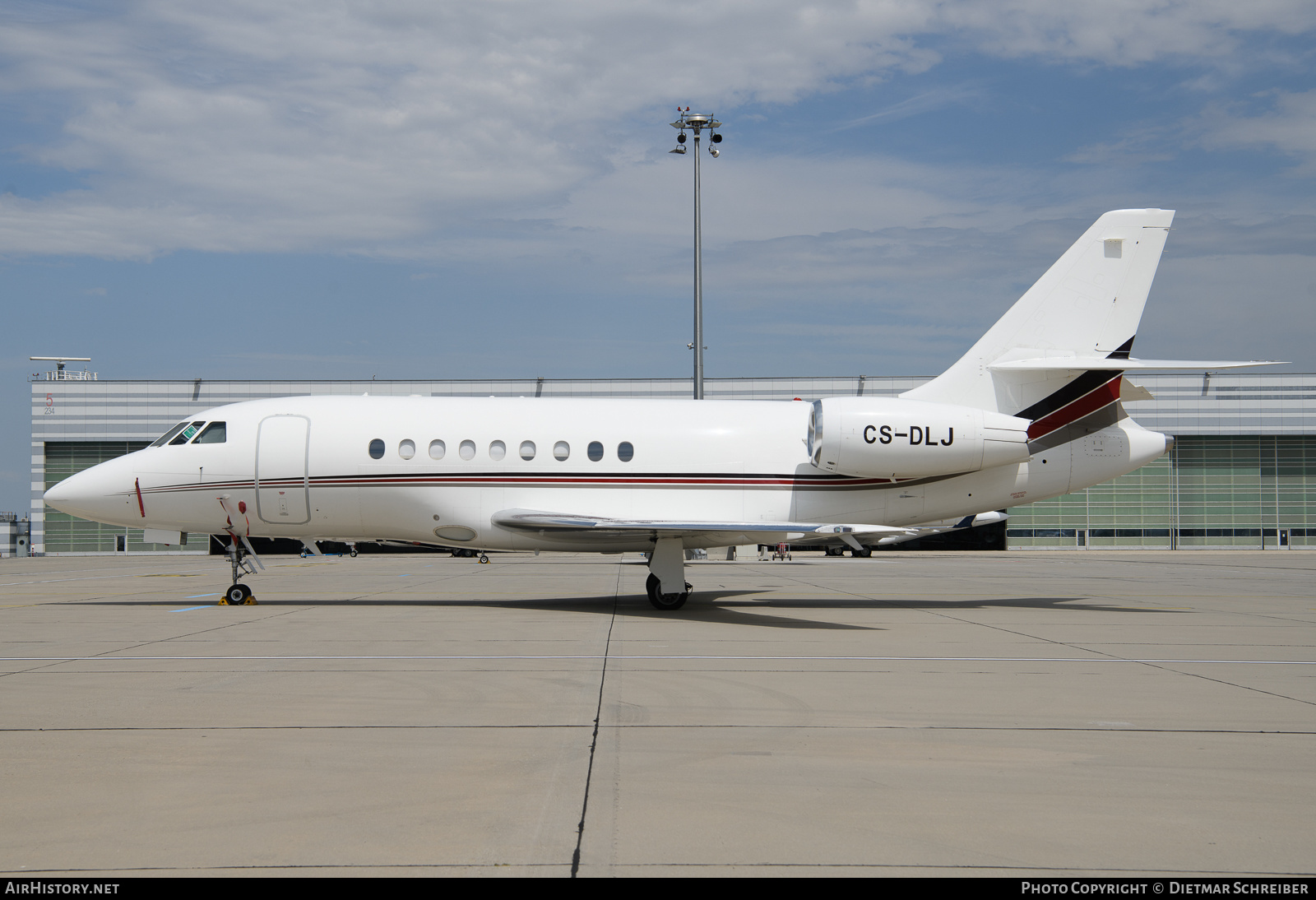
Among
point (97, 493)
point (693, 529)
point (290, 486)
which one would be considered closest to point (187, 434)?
point (97, 493)

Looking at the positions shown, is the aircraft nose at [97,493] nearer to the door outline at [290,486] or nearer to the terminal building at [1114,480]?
the door outline at [290,486]

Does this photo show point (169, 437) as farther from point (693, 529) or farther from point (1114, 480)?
point (1114, 480)

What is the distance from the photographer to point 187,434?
55.5 feet

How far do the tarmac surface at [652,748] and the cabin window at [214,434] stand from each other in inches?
135

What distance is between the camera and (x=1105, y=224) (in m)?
16.8

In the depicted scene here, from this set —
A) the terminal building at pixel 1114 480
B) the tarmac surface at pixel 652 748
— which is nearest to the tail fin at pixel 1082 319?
the tarmac surface at pixel 652 748

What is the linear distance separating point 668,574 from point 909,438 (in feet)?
14.4

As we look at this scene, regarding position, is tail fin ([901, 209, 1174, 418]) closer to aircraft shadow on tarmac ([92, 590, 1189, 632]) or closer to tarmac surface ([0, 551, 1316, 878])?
aircraft shadow on tarmac ([92, 590, 1189, 632])

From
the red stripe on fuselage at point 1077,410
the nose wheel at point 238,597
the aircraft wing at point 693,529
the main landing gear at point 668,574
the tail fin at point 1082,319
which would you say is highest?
the tail fin at point 1082,319

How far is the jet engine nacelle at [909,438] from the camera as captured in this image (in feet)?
52.2

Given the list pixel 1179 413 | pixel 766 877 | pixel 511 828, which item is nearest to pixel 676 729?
pixel 511 828

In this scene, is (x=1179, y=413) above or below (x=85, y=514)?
above
